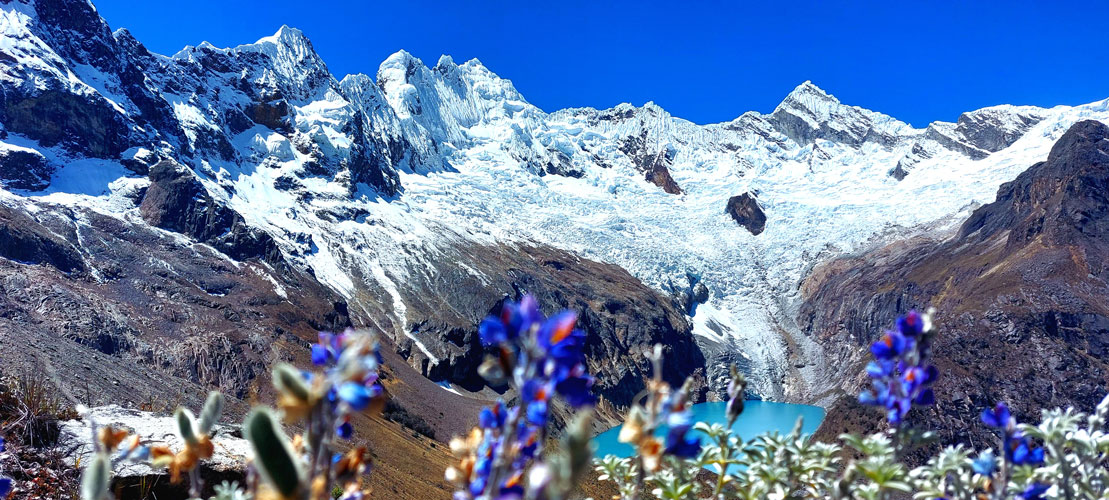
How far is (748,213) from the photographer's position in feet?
449

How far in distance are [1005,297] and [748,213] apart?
77.2 m

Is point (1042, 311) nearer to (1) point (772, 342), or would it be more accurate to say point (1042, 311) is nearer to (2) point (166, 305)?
(1) point (772, 342)

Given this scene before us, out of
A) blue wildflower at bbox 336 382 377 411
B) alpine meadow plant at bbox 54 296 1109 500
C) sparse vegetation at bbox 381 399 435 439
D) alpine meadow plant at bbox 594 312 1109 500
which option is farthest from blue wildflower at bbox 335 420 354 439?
sparse vegetation at bbox 381 399 435 439

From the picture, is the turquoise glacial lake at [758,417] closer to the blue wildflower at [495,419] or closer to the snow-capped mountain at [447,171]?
the snow-capped mountain at [447,171]

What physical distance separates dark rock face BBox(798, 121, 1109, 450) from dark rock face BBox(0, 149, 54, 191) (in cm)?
7515

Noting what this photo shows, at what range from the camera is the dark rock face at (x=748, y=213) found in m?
135

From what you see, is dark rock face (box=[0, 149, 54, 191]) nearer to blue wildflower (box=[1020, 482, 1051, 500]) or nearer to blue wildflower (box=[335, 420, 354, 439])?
blue wildflower (box=[335, 420, 354, 439])

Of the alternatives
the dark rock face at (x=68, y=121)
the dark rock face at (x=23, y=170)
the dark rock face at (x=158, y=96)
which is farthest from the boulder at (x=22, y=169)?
the dark rock face at (x=158, y=96)

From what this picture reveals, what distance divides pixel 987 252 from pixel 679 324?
41.5 m

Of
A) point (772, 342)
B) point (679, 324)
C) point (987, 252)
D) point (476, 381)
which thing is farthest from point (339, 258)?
point (987, 252)

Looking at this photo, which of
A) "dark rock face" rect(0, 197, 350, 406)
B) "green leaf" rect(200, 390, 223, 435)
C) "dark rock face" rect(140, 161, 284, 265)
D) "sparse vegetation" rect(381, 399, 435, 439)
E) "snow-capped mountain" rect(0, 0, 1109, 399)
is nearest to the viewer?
"green leaf" rect(200, 390, 223, 435)

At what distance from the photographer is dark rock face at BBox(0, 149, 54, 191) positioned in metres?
54.8

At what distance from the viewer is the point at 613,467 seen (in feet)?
9.91

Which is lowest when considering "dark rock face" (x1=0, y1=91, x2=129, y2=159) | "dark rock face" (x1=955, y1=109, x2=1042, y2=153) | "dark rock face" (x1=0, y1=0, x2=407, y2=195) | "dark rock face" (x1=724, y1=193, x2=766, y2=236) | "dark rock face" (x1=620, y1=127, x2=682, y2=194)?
"dark rock face" (x1=0, y1=91, x2=129, y2=159)
